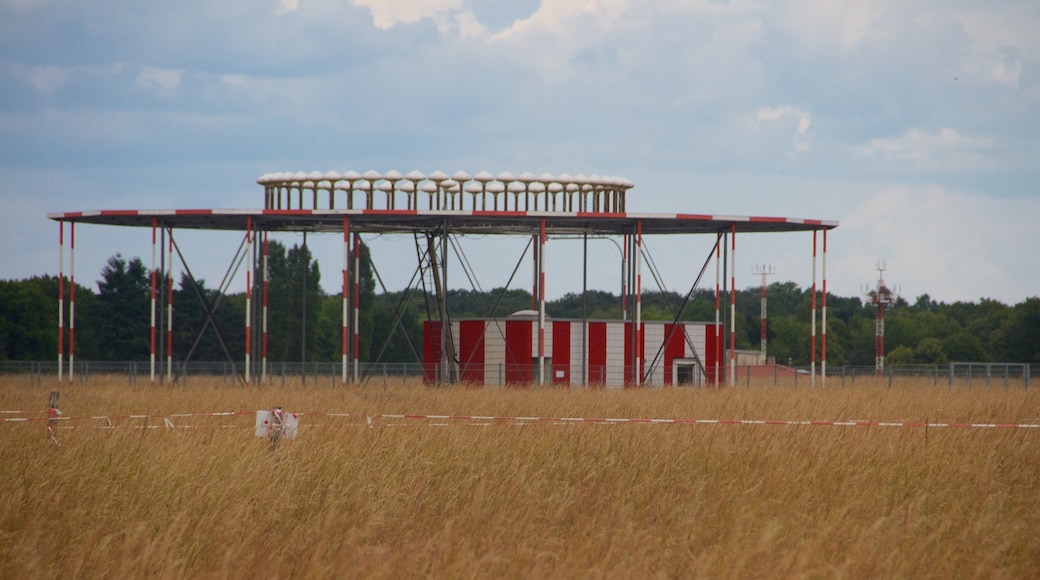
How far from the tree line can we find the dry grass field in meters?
62.2

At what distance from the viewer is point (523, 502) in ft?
43.2

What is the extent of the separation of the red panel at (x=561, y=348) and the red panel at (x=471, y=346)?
105 inches

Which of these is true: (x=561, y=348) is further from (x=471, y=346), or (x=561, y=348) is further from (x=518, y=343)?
(x=471, y=346)

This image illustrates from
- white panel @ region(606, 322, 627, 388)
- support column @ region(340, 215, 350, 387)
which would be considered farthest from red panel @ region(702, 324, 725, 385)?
support column @ region(340, 215, 350, 387)

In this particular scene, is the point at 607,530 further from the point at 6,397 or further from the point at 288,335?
the point at 288,335

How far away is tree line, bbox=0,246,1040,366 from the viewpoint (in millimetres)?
90375

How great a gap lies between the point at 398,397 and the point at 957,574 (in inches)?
835

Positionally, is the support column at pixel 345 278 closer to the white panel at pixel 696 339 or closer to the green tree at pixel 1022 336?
the white panel at pixel 696 339

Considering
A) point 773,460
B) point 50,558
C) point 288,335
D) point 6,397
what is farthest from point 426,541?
point 288,335

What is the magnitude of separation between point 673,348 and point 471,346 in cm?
762

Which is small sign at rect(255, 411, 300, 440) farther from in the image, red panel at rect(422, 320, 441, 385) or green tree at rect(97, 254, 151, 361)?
green tree at rect(97, 254, 151, 361)

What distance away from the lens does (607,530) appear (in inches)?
454

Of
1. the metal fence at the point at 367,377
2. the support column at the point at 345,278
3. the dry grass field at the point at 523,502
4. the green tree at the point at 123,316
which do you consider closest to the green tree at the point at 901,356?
the metal fence at the point at 367,377

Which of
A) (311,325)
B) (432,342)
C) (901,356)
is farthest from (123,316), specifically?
(901,356)
